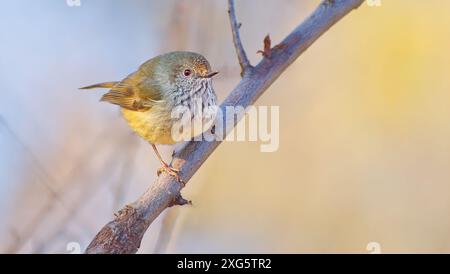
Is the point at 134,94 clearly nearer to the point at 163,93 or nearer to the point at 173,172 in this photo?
the point at 163,93

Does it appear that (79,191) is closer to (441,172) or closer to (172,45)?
(172,45)

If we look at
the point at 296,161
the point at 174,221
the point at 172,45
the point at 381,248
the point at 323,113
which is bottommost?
the point at 381,248

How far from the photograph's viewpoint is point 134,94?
336 centimetres

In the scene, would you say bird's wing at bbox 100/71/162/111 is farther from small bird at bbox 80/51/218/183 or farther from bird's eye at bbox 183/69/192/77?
Answer: bird's eye at bbox 183/69/192/77

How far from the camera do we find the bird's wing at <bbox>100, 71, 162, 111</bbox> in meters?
3.27

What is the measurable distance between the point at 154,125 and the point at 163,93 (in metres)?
0.23

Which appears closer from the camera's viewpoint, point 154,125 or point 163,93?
point 154,125

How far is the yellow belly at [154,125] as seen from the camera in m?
3.11

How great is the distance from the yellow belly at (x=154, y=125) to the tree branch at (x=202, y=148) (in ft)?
0.87

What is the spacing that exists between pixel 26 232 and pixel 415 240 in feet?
7.84

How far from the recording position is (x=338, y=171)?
4133 mm

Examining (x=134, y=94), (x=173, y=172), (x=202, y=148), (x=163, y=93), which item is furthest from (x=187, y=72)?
(x=173, y=172)

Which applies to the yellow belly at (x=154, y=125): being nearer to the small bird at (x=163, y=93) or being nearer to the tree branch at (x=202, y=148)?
the small bird at (x=163, y=93)

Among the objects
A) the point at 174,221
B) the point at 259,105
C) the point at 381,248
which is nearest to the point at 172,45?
the point at 259,105
